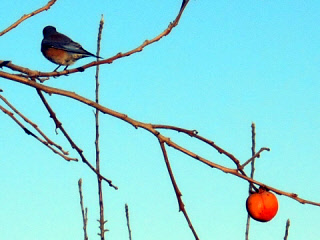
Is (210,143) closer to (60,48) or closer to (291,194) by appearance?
(291,194)

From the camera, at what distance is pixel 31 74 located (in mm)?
2859

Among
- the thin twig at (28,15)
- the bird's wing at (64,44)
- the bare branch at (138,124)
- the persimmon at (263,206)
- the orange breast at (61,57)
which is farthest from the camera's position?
the orange breast at (61,57)

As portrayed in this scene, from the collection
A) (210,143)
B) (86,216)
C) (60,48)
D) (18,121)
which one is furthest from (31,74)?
(60,48)

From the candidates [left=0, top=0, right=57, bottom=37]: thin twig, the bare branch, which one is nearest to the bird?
[left=0, top=0, right=57, bottom=37]: thin twig

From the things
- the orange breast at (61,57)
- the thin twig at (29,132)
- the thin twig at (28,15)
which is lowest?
the thin twig at (29,132)

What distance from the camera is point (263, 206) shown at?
2434 mm

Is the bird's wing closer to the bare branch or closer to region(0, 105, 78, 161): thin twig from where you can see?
region(0, 105, 78, 161): thin twig

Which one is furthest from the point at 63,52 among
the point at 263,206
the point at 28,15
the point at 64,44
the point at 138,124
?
the point at 263,206

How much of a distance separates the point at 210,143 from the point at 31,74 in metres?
1.01

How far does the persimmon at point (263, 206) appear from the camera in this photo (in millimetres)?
2424

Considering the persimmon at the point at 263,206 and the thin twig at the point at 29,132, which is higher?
the thin twig at the point at 29,132

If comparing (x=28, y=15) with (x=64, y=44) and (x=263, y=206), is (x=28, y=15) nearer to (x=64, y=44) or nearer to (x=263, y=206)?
(x=263, y=206)

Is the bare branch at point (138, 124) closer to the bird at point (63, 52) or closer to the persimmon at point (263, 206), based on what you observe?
the persimmon at point (263, 206)

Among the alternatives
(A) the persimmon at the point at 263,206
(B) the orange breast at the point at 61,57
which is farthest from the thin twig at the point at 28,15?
(B) the orange breast at the point at 61,57
